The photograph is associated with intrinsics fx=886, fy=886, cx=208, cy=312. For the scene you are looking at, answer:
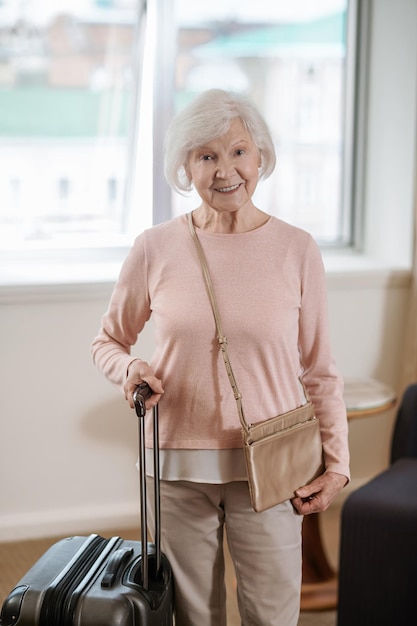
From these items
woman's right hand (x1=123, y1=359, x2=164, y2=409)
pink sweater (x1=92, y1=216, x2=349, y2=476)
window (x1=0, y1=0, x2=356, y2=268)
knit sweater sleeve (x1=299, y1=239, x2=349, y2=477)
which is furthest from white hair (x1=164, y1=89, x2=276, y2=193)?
window (x1=0, y1=0, x2=356, y2=268)

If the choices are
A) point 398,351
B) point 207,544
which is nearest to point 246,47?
point 398,351

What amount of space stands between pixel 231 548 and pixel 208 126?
83 centimetres

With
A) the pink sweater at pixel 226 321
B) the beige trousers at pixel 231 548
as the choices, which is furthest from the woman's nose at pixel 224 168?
the beige trousers at pixel 231 548

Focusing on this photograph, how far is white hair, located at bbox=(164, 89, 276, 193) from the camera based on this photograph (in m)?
1.68

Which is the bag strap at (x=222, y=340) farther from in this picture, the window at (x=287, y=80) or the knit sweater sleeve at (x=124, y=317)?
the window at (x=287, y=80)

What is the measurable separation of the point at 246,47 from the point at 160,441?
2.53 metres

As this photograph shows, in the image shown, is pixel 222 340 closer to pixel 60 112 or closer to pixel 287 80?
pixel 60 112

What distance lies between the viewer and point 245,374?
5.52ft

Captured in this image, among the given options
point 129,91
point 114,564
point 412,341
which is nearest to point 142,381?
point 114,564

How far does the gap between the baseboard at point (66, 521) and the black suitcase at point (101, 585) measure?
1698 millimetres

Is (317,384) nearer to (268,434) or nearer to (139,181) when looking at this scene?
(268,434)

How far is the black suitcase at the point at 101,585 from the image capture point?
152 cm

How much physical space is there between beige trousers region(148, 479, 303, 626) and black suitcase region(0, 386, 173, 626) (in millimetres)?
57

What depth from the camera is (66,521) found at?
3.41m
